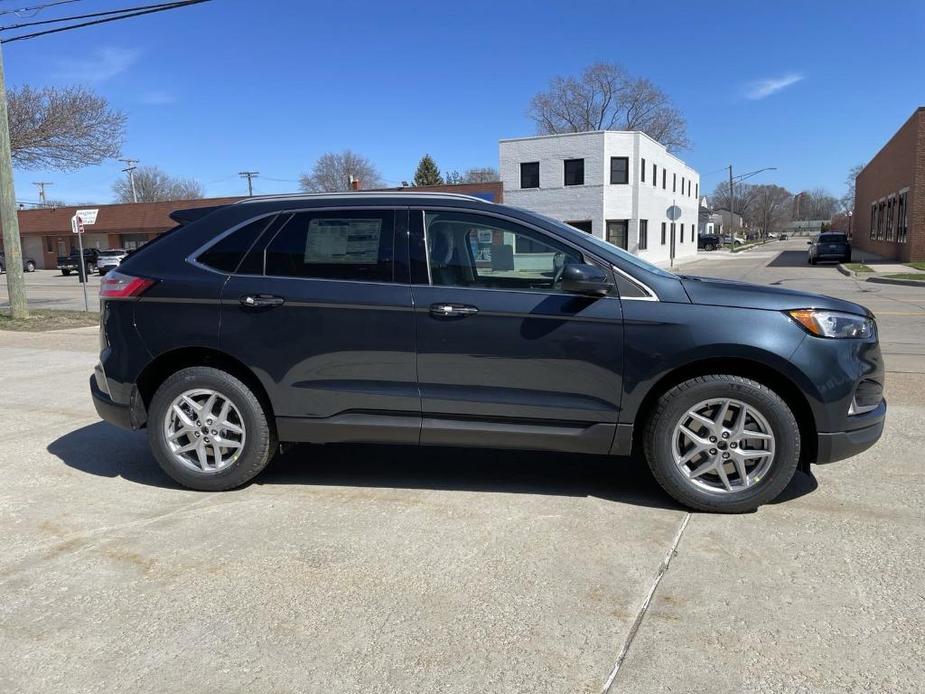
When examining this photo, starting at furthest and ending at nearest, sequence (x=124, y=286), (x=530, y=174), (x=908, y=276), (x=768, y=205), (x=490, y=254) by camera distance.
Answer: (x=768, y=205) → (x=530, y=174) → (x=908, y=276) → (x=124, y=286) → (x=490, y=254)

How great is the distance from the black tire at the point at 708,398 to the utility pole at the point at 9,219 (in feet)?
45.5

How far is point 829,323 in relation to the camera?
12.6 feet

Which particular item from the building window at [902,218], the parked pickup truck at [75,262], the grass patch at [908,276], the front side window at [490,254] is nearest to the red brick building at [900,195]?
the building window at [902,218]

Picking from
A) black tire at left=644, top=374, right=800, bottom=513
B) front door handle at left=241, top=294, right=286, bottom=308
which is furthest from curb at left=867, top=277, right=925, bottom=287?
front door handle at left=241, top=294, right=286, bottom=308

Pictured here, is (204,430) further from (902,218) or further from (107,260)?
(107,260)

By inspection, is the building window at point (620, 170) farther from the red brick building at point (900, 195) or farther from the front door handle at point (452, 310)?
the front door handle at point (452, 310)

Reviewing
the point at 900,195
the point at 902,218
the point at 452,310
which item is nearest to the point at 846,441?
the point at 452,310

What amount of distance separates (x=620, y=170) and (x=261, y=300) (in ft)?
119

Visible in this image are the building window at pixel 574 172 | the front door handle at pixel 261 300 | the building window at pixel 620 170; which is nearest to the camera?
the front door handle at pixel 261 300

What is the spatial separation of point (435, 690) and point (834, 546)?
2.26 meters

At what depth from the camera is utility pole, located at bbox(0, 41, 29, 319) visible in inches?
537

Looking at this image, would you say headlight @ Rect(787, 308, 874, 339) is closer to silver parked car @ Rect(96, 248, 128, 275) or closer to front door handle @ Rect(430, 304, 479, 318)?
front door handle @ Rect(430, 304, 479, 318)

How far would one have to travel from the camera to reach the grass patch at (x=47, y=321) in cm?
1357

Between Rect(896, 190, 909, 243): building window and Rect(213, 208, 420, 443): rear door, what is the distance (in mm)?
33900
